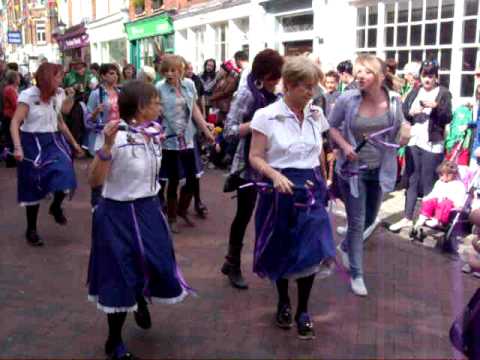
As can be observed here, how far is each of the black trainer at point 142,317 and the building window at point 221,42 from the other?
43.8ft

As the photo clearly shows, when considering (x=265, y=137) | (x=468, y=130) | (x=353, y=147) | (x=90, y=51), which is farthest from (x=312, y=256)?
(x=90, y=51)

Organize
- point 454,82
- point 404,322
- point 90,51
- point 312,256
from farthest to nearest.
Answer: point 90,51, point 454,82, point 404,322, point 312,256

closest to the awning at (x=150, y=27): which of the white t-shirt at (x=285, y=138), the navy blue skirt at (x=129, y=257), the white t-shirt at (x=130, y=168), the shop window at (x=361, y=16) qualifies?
the shop window at (x=361, y=16)

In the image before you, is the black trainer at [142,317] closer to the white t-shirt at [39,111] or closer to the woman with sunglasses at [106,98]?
the white t-shirt at [39,111]

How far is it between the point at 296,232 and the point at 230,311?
0.89 metres

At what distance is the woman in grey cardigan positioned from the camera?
445 cm

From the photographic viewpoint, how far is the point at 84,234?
631 centimetres

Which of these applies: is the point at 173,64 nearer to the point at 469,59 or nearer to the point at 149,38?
the point at 469,59

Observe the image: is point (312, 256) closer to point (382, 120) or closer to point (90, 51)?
point (382, 120)

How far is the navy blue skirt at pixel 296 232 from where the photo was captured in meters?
3.66

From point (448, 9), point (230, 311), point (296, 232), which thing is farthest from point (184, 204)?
point (448, 9)

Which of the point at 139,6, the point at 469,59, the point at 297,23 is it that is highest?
the point at 139,6

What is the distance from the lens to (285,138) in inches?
144

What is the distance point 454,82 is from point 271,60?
551 cm
